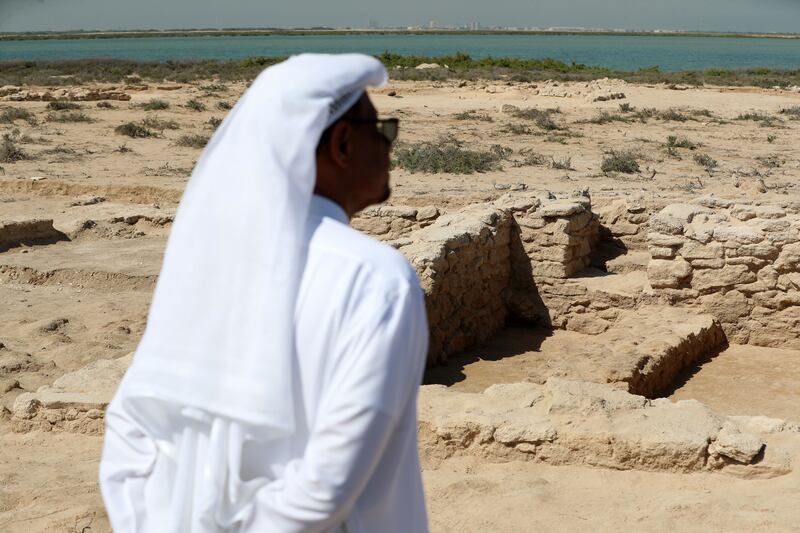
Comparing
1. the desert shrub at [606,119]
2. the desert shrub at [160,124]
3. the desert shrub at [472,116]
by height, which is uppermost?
the desert shrub at [606,119]

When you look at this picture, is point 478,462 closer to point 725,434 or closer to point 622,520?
point 622,520

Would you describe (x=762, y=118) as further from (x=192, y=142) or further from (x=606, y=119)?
(x=192, y=142)

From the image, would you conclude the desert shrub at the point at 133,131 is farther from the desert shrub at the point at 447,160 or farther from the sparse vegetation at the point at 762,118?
the sparse vegetation at the point at 762,118

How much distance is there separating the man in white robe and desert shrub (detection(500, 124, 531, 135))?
18.6m

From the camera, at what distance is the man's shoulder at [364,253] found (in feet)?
5.13

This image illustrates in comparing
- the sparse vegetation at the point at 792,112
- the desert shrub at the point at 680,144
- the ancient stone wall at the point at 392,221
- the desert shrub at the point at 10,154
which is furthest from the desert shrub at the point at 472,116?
the ancient stone wall at the point at 392,221

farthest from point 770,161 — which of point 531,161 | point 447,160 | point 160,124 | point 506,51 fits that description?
point 506,51

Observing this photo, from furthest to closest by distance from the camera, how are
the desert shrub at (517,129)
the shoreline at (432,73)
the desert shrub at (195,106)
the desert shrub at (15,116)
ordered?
1. the shoreline at (432,73)
2. the desert shrub at (195,106)
3. the desert shrub at (15,116)
4. the desert shrub at (517,129)

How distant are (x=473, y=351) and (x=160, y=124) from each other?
1470 centimetres

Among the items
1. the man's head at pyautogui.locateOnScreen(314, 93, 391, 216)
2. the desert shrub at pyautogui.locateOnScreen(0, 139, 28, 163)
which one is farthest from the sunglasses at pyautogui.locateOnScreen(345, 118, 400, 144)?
the desert shrub at pyautogui.locateOnScreen(0, 139, 28, 163)

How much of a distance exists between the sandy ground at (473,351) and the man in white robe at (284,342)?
2.76 metres

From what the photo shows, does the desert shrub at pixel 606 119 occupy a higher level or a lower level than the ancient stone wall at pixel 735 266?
lower

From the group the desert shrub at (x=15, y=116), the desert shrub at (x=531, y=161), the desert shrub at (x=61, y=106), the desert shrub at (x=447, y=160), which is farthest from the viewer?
the desert shrub at (x=61, y=106)

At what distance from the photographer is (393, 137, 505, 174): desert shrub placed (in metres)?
14.9
